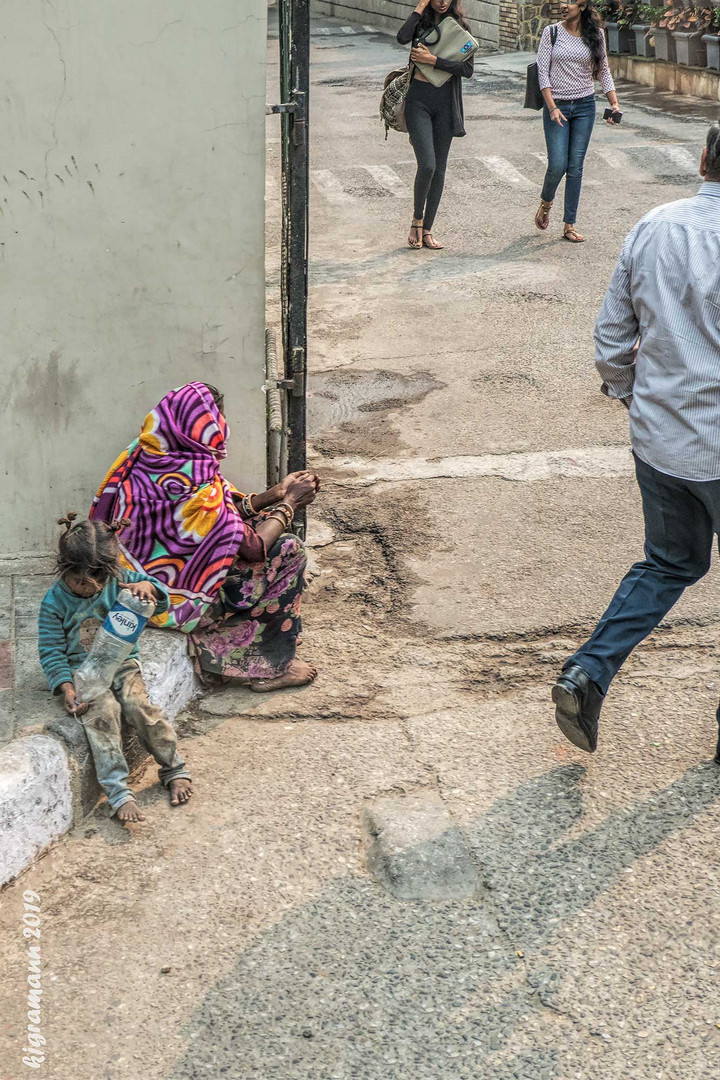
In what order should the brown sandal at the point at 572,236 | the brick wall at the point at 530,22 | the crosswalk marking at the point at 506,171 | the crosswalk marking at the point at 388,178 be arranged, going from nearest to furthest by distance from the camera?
1. the brown sandal at the point at 572,236
2. the crosswalk marking at the point at 388,178
3. the crosswalk marking at the point at 506,171
4. the brick wall at the point at 530,22

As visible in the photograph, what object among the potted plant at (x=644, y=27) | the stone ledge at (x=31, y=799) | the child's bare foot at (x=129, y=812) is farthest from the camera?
the potted plant at (x=644, y=27)

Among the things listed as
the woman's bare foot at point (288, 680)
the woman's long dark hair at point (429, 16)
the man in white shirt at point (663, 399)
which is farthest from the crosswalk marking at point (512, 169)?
→ the man in white shirt at point (663, 399)

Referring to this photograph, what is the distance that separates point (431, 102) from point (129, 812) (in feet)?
23.1

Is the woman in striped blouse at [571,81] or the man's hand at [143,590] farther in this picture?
the woman in striped blouse at [571,81]

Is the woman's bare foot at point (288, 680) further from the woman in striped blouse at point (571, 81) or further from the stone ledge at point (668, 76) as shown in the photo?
the stone ledge at point (668, 76)

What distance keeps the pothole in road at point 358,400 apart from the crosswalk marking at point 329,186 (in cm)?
532

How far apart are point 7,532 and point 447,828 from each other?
2212 mm

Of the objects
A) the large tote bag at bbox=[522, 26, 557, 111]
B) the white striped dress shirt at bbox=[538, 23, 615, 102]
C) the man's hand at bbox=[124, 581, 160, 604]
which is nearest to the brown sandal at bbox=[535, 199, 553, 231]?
the large tote bag at bbox=[522, 26, 557, 111]

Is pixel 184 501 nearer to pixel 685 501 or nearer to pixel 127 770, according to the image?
pixel 127 770

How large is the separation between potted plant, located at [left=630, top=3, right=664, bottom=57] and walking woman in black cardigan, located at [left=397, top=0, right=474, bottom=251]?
11473mm

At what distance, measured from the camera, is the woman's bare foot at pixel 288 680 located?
13.8ft

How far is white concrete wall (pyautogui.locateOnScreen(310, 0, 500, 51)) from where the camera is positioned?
77.2ft

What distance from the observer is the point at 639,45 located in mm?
19469

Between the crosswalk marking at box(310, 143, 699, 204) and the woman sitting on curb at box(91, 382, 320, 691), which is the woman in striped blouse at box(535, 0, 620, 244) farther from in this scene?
the woman sitting on curb at box(91, 382, 320, 691)
